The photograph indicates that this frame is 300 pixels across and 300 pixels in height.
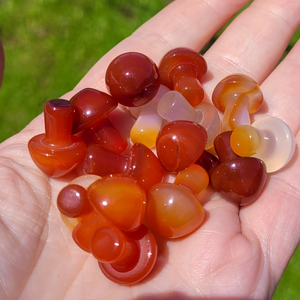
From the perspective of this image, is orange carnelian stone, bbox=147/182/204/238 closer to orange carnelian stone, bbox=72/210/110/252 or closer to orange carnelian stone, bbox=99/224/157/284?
orange carnelian stone, bbox=99/224/157/284

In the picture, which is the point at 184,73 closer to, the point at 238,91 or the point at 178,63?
the point at 178,63

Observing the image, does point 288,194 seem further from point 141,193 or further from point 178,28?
point 178,28

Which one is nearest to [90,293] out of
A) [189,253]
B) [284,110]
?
[189,253]

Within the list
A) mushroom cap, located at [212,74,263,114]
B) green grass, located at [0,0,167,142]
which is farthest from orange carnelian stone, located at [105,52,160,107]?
green grass, located at [0,0,167,142]

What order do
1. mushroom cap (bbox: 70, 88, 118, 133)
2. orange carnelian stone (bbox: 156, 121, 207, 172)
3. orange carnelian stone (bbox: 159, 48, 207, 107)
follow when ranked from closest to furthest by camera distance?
orange carnelian stone (bbox: 156, 121, 207, 172) < mushroom cap (bbox: 70, 88, 118, 133) < orange carnelian stone (bbox: 159, 48, 207, 107)

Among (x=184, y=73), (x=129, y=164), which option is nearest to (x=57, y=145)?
(x=129, y=164)

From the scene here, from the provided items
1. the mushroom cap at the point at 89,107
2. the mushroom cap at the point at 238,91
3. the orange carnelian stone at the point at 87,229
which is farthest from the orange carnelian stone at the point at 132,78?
the orange carnelian stone at the point at 87,229
